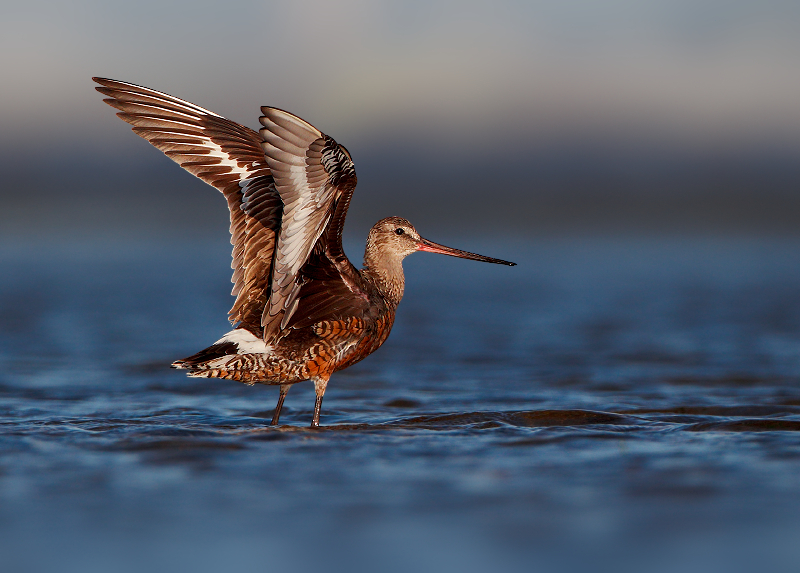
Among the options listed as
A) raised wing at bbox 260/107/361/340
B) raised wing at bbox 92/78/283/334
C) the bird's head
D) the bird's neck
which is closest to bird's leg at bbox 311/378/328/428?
raised wing at bbox 92/78/283/334

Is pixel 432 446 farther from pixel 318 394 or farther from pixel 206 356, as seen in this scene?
pixel 206 356

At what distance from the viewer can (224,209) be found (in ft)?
101

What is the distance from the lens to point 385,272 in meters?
6.86

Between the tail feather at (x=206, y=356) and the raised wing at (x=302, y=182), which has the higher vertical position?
the raised wing at (x=302, y=182)

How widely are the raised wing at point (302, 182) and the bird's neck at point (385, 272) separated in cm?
100

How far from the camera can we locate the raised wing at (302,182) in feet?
17.7

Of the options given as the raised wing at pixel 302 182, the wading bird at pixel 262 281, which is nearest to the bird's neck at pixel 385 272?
the wading bird at pixel 262 281

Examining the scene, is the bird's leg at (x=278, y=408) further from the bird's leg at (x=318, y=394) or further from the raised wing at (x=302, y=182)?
the raised wing at (x=302, y=182)

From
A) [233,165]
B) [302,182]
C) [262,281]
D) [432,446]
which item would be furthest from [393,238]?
[432,446]

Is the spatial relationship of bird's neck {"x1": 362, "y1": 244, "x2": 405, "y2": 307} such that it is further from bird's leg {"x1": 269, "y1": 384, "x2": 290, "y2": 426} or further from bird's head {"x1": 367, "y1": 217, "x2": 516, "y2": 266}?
bird's leg {"x1": 269, "y1": 384, "x2": 290, "y2": 426}

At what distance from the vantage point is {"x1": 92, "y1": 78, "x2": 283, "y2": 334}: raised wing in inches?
251

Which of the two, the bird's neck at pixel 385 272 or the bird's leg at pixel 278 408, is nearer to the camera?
the bird's leg at pixel 278 408

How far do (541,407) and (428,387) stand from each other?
4.20 feet

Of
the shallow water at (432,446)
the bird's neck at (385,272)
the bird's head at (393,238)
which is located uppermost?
the bird's head at (393,238)
